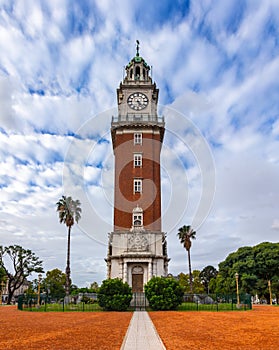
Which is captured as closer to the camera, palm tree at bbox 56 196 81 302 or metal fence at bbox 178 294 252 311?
metal fence at bbox 178 294 252 311

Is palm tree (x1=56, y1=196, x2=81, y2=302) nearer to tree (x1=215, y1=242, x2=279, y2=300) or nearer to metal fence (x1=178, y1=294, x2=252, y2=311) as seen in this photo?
metal fence (x1=178, y1=294, x2=252, y2=311)

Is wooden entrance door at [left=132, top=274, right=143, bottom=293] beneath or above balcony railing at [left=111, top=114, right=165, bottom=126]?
beneath

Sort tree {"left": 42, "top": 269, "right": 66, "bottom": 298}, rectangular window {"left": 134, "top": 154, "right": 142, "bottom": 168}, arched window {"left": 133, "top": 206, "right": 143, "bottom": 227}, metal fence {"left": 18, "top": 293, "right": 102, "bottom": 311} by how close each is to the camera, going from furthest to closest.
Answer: tree {"left": 42, "top": 269, "right": 66, "bottom": 298}, rectangular window {"left": 134, "top": 154, "right": 142, "bottom": 168}, arched window {"left": 133, "top": 206, "right": 143, "bottom": 227}, metal fence {"left": 18, "top": 293, "right": 102, "bottom": 311}

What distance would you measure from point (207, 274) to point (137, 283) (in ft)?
225

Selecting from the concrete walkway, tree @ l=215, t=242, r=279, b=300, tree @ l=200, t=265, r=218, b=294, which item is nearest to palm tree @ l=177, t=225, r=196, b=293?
tree @ l=215, t=242, r=279, b=300

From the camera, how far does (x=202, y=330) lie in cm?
1542

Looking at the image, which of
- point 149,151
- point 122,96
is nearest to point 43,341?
point 149,151

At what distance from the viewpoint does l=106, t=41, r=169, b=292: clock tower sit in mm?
39969

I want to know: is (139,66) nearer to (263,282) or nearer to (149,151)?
(149,151)

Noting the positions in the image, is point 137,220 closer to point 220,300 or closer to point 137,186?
point 137,186

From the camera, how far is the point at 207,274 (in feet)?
338

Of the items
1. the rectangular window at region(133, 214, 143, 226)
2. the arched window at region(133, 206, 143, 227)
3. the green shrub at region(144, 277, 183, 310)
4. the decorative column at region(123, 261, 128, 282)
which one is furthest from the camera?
the arched window at region(133, 206, 143, 227)

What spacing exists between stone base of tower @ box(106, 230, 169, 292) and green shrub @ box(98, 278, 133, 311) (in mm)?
9025

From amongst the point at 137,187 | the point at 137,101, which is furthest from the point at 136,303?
the point at 137,101
